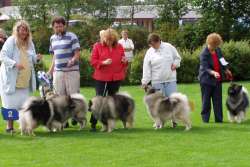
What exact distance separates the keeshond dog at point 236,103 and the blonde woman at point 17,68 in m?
3.81

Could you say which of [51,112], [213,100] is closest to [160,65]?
[213,100]

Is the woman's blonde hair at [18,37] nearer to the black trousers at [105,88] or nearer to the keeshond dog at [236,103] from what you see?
the black trousers at [105,88]

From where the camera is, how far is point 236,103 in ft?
35.0

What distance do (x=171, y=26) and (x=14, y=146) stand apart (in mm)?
22519

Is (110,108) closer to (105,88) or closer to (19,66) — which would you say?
(105,88)

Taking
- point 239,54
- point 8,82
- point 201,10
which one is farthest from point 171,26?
point 8,82

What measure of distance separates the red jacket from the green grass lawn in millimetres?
969

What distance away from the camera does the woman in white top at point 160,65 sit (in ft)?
32.3

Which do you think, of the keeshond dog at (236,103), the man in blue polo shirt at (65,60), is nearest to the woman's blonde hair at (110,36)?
the man in blue polo shirt at (65,60)

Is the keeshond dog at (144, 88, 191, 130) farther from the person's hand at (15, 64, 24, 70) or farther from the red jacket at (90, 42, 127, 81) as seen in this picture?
the person's hand at (15, 64, 24, 70)

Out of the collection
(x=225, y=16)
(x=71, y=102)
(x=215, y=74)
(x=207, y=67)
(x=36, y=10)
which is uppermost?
(x=36, y=10)

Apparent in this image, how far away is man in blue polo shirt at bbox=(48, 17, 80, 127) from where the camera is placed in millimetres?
9836

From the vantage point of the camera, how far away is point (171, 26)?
30.1 meters

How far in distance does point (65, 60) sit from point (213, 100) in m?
2.99
